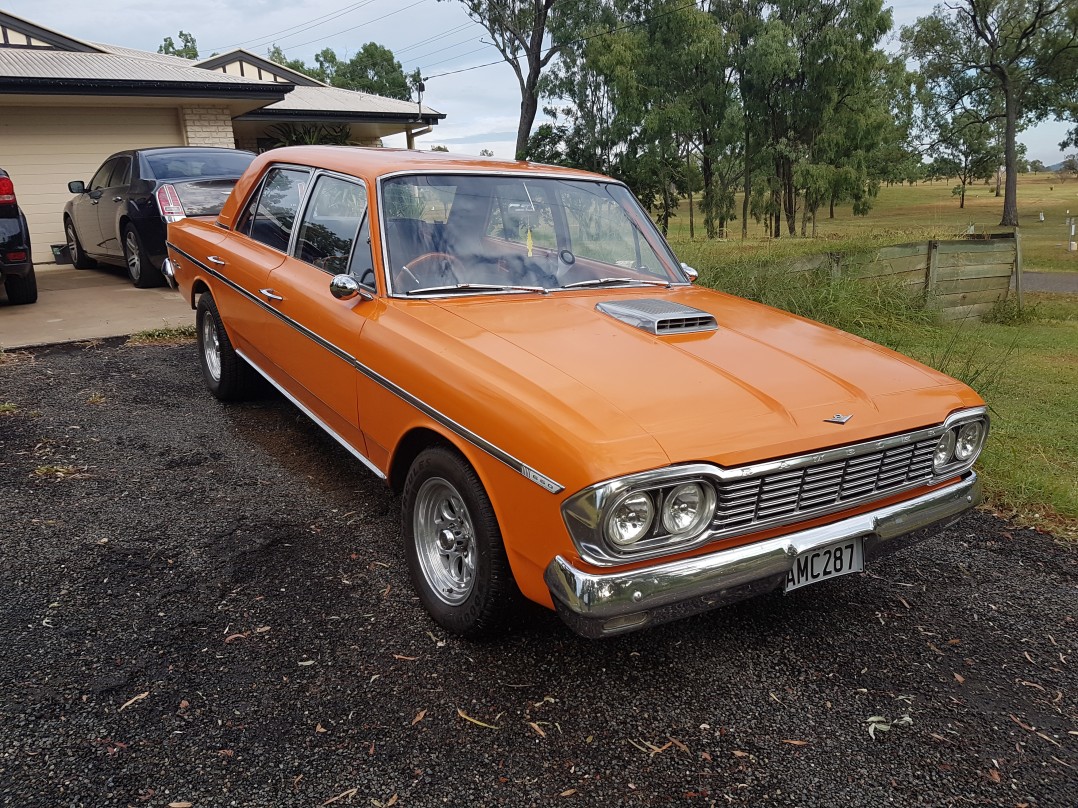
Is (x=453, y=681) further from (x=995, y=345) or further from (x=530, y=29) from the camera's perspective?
(x=530, y=29)

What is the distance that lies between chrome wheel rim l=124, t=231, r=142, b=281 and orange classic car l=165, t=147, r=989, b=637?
6536mm

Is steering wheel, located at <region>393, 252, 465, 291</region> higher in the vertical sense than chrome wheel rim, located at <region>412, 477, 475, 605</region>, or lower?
higher

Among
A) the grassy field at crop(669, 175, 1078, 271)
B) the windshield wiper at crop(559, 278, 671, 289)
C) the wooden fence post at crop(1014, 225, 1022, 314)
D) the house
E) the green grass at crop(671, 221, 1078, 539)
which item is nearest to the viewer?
the windshield wiper at crop(559, 278, 671, 289)

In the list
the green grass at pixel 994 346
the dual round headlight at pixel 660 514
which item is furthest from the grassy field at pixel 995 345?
the dual round headlight at pixel 660 514

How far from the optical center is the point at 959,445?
3057 mm

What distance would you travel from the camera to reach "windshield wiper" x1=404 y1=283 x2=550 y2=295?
11.4 ft

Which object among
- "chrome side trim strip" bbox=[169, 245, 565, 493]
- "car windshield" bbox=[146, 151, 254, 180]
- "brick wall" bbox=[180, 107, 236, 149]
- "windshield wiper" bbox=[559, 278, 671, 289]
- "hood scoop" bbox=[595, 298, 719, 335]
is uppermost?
"brick wall" bbox=[180, 107, 236, 149]

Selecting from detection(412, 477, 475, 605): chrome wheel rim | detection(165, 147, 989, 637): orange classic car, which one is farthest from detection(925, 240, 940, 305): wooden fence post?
detection(412, 477, 475, 605): chrome wheel rim

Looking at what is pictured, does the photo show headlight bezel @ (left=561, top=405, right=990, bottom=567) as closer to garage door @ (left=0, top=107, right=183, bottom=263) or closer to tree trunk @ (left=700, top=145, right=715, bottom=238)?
garage door @ (left=0, top=107, right=183, bottom=263)

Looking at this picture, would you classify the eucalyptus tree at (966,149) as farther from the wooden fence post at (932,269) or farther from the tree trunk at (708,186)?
the wooden fence post at (932,269)

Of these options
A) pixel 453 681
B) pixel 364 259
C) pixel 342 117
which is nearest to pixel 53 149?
pixel 342 117

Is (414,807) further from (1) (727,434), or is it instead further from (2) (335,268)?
(2) (335,268)

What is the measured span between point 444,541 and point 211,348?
141 inches

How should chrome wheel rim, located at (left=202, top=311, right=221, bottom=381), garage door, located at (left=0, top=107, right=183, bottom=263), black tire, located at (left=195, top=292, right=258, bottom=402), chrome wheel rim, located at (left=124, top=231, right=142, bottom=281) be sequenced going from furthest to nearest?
garage door, located at (left=0, top=107, right=183, bottom=263) < chrome wheel rim, located at (left=124, top=231, right=142, bottom=281) < chrome wheel rim, located at (left=202, top=311, right=221, bottom=381) < black tire, located at (left=195, top=292, right=258, bottom=402)
